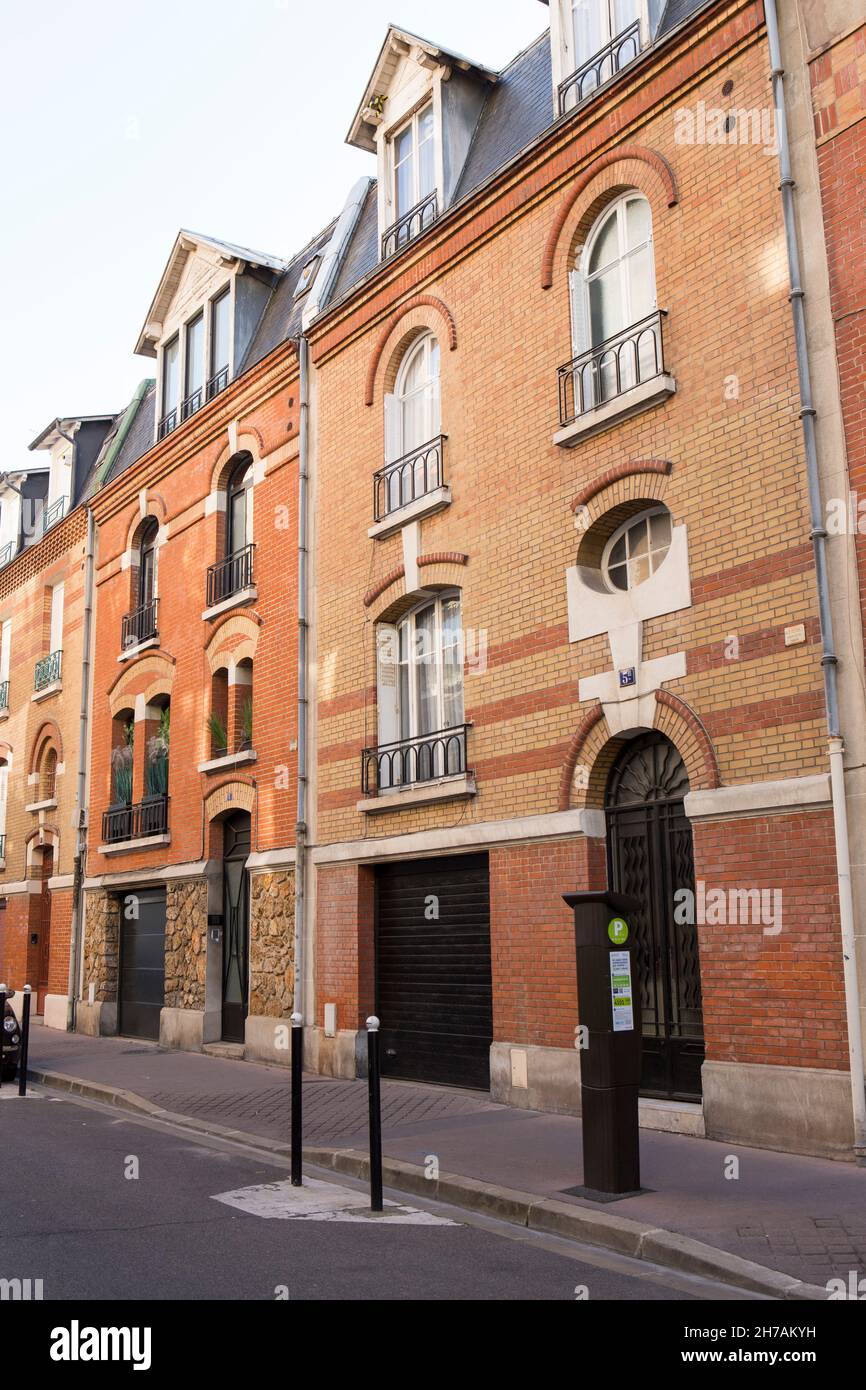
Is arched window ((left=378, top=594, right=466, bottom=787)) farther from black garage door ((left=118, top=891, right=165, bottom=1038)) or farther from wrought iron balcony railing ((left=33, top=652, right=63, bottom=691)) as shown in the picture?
wrought iron balcony railing ((left=33, top=652, right=63, bottom=691))

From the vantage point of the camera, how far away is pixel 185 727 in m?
18.7

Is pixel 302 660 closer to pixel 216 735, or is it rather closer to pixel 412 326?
pixel 216 735

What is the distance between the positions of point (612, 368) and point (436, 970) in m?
6.79

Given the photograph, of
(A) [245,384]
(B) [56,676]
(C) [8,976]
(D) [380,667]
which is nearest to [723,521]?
(D) [380,667]

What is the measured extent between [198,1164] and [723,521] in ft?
22.5

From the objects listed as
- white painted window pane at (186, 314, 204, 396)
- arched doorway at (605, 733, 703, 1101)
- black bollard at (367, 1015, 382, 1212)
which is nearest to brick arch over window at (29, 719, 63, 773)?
white painted window pane at (186, 314, 204, 396)

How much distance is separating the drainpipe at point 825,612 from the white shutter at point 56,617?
17.7m

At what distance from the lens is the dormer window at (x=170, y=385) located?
2052 cm

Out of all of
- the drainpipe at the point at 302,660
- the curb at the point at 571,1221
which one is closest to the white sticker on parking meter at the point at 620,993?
the curb at the point at 571,1221

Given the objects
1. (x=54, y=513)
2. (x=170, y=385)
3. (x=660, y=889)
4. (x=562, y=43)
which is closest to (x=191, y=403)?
(x=170, y=385)

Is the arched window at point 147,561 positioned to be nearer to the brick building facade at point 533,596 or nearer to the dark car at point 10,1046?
the brick building facade at point 533,596

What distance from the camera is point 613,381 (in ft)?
38.8

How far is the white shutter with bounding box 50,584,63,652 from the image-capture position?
79.4 ft
